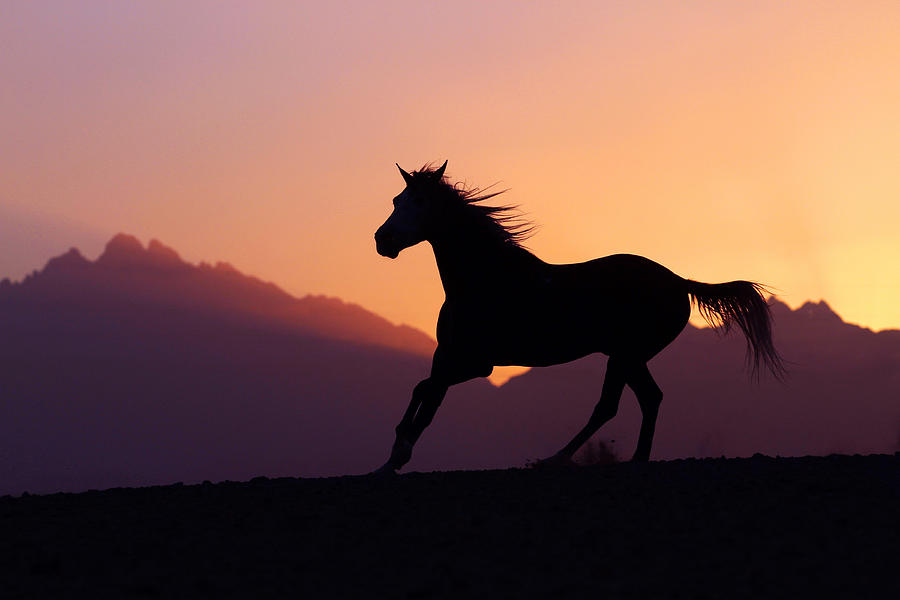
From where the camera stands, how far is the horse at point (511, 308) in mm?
11398

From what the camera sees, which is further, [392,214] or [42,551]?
[392,214]

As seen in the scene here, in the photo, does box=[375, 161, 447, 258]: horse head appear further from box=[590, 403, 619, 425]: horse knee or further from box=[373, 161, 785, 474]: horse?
box=[590, 403, 619, 425]: horse knee

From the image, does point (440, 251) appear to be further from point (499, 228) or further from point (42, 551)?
point (42, 551)

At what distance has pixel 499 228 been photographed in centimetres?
1197

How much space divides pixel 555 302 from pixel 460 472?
2.26 m

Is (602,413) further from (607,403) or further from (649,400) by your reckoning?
(649,400)

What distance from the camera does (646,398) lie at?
483 inches

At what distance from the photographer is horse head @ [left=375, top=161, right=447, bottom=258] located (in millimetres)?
11672

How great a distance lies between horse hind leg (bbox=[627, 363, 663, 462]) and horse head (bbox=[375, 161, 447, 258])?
2.72m

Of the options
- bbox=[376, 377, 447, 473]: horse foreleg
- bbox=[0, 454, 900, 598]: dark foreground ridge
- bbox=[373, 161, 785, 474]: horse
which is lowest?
bbox=[0, 454, 900, 598]: dark foreground ridge

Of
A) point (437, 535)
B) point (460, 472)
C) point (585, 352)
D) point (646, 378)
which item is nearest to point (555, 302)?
point (585, 352)

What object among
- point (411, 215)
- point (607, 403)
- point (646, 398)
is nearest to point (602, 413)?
point (607, 403)

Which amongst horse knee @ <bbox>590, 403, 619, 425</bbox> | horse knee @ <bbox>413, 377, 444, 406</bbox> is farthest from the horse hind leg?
horse knee @ <bbox>413, 377, 444, 406</bbox>

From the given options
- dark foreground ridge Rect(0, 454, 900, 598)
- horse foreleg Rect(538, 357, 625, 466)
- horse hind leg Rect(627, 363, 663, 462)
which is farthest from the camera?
horse hind leg Rect(627, 363, 663, 462)
